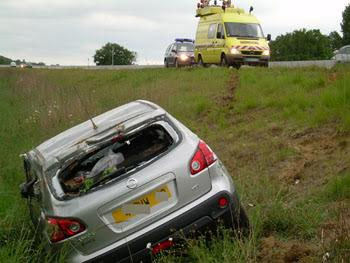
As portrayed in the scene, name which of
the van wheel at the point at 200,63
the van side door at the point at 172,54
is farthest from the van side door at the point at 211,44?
the van side door at the point at 172,54

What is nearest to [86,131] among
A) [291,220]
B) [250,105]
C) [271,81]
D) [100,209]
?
[100,209]

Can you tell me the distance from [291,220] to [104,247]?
212 centimetres

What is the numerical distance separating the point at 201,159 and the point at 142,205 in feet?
2.16

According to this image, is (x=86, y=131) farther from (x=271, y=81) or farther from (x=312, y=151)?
(x=271, y=81)

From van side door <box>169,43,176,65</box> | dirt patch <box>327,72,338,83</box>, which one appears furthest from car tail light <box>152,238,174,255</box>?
van side door <box>169,43,176,65</box>

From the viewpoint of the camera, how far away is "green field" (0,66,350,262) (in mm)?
4984

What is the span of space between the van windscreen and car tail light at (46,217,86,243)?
18568mm

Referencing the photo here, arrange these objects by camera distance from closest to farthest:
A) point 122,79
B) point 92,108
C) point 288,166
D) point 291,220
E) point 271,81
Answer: point 291,220 < point 288,166 < point 271,81 < point 92,108 < point 122,79

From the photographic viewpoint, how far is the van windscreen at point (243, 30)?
22486 mm

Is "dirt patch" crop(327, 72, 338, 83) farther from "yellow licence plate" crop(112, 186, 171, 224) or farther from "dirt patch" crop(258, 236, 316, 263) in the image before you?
"yellow licence plate" crop(112, 186, 171, 224)

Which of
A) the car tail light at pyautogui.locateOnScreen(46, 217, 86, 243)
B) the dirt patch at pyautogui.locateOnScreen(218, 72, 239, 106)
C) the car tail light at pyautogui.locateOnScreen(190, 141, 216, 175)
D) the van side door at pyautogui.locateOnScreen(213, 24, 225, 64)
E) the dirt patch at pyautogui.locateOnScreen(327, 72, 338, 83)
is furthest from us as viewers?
the van side door at pyautogui.locateOnScreen(213, 24, 225, 64)

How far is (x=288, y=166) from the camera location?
8086 mm

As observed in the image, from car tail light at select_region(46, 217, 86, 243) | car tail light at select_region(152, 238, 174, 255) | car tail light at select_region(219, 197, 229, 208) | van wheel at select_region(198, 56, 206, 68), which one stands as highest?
van wheel at select_region(198, 56, 206, 68)

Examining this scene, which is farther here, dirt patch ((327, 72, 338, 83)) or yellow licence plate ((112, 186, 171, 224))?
dirt patch ((327, 72, 338, 83))
